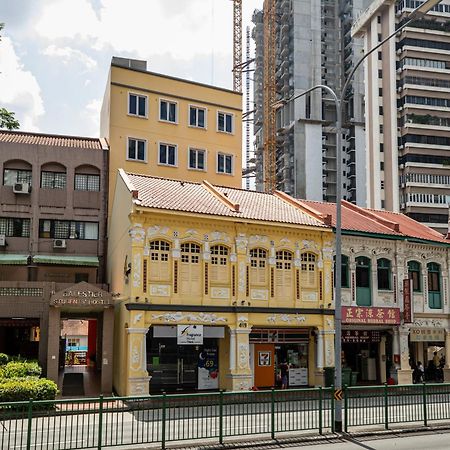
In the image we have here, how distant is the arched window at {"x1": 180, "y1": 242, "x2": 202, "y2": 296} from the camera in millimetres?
26844

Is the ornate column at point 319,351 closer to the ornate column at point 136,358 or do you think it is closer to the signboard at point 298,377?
the signboard at point 298,377

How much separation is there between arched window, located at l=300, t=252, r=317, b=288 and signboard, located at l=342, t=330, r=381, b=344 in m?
3.86

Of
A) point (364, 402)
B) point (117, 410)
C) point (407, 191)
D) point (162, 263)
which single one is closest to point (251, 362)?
point (162, 263)

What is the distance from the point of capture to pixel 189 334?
2666cm

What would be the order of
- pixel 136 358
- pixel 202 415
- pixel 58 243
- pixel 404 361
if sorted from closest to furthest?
1. pixel 202 415
2. pixel 136 358
3. pixel 404 361
4. pixel 58 243

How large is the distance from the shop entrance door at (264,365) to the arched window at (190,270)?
5.19 meters

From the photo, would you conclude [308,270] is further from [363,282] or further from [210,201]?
[210,201]

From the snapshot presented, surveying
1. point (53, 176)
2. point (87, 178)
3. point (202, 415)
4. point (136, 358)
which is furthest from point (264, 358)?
point (53, 176)

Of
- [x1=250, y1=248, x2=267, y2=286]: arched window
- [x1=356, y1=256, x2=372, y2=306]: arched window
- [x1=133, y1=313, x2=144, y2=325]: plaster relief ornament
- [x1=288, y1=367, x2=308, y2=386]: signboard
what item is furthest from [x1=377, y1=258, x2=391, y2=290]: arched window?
[x1=133, y1=313, x2=144, y2=325]: plaster relief ornament

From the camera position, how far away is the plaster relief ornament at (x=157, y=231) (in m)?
26.2

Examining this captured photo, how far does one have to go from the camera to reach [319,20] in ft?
356

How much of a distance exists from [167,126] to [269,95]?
7311 cm

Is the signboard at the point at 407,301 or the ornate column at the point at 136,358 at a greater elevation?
the signboard at the point at 407,301

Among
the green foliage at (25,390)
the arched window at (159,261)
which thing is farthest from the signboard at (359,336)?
the green foliage at (25,390)
